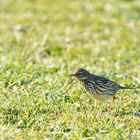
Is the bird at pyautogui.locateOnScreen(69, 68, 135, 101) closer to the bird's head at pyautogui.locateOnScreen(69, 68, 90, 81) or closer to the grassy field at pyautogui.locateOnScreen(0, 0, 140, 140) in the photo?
the bird's head at pyautogui.locateOnScreen(69, 68, 90, 81)

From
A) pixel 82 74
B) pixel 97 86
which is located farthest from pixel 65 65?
pixel 97 86

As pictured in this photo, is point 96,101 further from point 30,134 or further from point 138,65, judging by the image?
point 138,65

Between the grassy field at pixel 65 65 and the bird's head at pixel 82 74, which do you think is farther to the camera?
the bird's head at pixel 82 74

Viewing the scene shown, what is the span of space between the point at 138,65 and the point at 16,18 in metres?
4.68

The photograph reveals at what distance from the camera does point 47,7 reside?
1727cm

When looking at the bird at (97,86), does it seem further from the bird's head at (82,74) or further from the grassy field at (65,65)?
the grassy field at (65,65)

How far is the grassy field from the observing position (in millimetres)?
7367

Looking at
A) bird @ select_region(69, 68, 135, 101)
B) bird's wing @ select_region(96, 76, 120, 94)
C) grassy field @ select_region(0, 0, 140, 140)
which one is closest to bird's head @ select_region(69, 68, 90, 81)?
bird @ select_region(69, 68, 135, 101)

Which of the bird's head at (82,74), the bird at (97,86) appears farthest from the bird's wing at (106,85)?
the bird's head at (82,74)

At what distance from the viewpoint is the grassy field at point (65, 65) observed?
737cm

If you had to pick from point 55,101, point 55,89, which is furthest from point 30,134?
point 55,89

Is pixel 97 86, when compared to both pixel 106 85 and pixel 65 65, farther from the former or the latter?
pixel 65 65

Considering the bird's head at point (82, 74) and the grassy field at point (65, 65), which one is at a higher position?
the bird's head at point (82, 74)

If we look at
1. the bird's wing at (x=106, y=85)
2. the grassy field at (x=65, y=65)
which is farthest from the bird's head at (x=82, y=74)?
the grassy field at (x=65, y=65)
